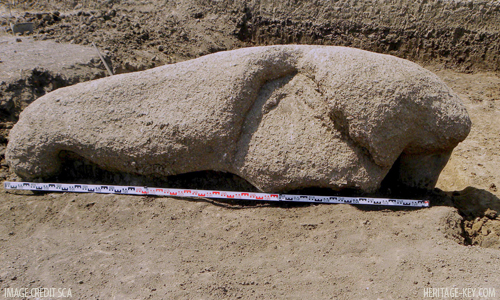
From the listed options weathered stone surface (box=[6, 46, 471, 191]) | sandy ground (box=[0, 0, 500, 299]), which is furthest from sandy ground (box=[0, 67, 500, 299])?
weathered stone surface (box=[6, 46, 471, 191])

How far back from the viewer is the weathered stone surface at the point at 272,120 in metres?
2.67

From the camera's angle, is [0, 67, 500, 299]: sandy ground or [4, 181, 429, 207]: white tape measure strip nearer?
[0, 67, 500, 299]: sandy ground

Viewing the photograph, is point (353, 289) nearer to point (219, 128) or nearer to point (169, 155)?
point (219, 128)

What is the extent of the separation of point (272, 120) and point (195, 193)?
816mm

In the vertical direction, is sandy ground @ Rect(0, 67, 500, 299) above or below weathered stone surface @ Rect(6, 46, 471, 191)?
below

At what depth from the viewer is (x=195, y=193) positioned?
9.98 feet

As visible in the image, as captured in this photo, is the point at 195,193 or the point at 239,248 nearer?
the point at 239,248

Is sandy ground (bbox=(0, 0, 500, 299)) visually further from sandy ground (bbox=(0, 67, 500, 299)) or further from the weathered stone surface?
the weathered stone surface

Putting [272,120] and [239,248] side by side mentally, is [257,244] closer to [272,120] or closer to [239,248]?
[239,248]

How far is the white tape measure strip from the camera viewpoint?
2875 mm

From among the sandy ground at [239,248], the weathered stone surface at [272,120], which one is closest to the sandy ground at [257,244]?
the sandy ground at [239,248]

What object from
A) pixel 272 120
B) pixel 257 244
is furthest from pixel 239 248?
pixel 272 120

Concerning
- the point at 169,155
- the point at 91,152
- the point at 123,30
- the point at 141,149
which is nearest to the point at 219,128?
the point at 169,155

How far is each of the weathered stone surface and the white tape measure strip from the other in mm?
Result: 99
